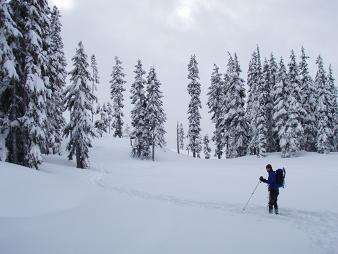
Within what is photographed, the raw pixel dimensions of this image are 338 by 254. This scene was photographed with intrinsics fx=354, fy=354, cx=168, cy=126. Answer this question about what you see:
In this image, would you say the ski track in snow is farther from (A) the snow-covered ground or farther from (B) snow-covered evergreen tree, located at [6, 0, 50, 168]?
(B) snow-covered evergreen tree, located at [6, 0, 50, 168]

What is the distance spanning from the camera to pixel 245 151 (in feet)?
185

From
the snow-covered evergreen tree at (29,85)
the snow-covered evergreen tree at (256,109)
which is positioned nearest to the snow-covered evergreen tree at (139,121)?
the snow-covered evergreen tree at (256,109)

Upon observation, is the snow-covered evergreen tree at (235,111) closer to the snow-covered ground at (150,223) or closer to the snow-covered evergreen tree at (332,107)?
the snow-covered evergreen tree at (332,107)

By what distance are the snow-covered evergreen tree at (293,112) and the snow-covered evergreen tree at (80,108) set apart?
26.7m

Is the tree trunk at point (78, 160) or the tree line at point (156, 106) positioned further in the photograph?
the tree trunk at point (78, 160)

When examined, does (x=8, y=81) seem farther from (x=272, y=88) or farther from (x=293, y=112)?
(x=272, y=88)

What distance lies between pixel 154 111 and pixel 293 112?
20.1 meters

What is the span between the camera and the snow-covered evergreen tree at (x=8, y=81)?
63.1 feet

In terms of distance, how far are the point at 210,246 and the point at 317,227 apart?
4.70 m

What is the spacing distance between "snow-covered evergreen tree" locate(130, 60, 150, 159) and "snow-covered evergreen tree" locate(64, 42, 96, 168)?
54.2 ft

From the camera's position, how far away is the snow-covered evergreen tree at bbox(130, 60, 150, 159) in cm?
5335

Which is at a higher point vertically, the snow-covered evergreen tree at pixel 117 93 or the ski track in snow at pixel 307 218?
the snow-covered evergreen tree at pixel 117 93

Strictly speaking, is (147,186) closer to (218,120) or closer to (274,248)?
(274,248)

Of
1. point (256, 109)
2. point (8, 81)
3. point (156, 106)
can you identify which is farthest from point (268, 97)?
point (8, 81)
